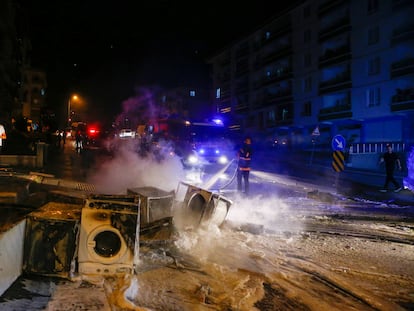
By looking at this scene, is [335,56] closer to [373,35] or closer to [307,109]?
[373,35]

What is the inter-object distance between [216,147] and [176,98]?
54.7 m

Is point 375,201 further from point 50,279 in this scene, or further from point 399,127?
point 399,127

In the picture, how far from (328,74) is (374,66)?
7647 mm

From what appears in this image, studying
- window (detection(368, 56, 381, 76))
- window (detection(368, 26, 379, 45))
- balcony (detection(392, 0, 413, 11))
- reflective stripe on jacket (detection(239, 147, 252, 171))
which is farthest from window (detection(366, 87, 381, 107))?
reflective stripe on jacket (detection(239, 147, 252, 171))

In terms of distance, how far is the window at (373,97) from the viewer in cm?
3709

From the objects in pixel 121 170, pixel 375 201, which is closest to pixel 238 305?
pixel 375 201

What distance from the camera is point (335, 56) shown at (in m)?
42.4

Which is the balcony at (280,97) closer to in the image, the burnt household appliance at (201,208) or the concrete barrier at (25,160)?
the concrete barrier at (25,160)

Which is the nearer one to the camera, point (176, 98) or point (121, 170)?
point (121, 170)

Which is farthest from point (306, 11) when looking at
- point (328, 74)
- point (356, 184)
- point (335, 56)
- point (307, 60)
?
point (356, 184)

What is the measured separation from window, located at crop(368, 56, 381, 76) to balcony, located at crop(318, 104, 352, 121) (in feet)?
13.7

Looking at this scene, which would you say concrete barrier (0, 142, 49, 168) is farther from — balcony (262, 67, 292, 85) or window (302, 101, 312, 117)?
balcony (262, 67, 292, 85)

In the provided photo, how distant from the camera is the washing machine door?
4988mm

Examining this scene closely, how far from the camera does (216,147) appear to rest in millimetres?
18953
